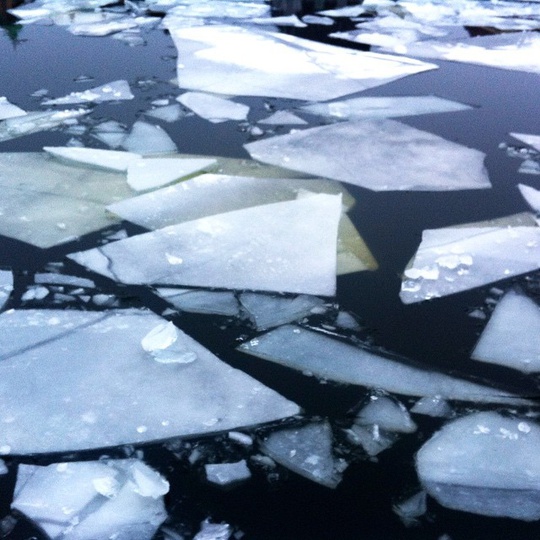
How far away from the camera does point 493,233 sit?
191 centimetres

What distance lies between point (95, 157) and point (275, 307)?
1.09m

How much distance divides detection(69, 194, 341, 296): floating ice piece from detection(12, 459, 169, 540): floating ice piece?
606mm

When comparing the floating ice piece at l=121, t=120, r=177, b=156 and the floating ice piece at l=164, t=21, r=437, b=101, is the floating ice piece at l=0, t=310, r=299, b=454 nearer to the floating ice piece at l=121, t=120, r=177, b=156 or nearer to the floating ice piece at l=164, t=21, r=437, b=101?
the floating ice piece at l=121, t=120, r=177, b=156

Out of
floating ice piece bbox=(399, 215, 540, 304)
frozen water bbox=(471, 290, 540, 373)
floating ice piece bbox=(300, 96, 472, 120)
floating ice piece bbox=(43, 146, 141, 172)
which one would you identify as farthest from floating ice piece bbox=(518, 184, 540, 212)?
floating ice piece bbox=(43, 146, 141, 172)

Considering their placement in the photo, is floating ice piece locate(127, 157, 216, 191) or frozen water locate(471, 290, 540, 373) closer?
frozen water locate(471, 290, 540, 373)

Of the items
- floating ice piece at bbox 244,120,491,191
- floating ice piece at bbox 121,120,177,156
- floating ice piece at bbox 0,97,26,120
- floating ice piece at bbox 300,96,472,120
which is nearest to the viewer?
floating ice piece at bbox 244,120,491,191

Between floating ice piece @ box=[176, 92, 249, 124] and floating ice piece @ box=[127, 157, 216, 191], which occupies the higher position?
floating ice piece @ box=[176, 92, 249, 124]

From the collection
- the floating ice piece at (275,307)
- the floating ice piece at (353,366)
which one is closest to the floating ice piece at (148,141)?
the floating ice piece at (275,307)

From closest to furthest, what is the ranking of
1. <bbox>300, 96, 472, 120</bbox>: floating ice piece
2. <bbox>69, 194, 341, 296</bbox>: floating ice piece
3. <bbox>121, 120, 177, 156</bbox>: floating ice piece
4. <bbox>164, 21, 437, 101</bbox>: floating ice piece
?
<bbox>69, 194, 341, 296</bbox>: floating ice piece
<bbox>121, 120, 177, 156</bbox>: floating ice piece
<bbox>300, 96, 472, 120</bbox>: floating ice piece
<bbox>164, 21, 437, 101</bbox>: floating ice piece

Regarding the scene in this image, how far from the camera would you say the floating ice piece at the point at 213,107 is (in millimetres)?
2787

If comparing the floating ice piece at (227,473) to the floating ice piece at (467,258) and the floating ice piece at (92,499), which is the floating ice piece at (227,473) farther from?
the floating ice piece at (467,258)

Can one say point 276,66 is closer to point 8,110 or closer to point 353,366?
point 8,110

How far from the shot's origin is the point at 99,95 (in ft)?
9.79

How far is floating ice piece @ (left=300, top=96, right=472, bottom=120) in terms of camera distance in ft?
9.50
